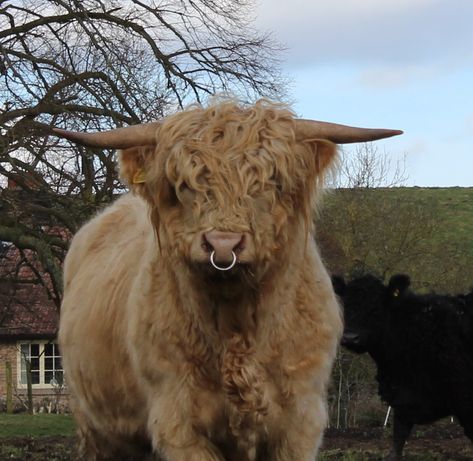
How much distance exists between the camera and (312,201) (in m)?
5.08

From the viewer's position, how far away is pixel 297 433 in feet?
16.9

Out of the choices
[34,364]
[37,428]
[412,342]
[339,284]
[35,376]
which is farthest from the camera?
[34,364]

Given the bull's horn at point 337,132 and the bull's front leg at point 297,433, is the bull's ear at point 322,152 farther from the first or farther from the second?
the bull's front leg at point 297,433

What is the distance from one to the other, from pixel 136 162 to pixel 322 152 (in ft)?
2.76

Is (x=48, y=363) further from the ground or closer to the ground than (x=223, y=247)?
closer to the ground

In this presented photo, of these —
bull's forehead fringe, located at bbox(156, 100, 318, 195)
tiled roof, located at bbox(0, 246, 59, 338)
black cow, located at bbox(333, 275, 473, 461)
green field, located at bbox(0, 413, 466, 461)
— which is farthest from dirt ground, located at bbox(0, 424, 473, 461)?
tiled roof, located at bbox(0, 246, 59, 338)

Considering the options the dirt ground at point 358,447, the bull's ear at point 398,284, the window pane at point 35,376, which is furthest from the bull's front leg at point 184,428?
the window pane at point 35,376

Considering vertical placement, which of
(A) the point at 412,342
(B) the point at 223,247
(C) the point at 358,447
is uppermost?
(B) the point at 223,247

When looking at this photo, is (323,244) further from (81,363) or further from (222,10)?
(81,363)

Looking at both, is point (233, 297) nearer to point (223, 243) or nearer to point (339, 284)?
point (223, 243)

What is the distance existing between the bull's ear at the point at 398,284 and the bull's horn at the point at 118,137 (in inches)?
261

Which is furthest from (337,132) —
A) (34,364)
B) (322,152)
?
(34,364)

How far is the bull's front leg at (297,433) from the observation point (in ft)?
16.8

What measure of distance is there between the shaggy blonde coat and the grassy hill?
15584mm
